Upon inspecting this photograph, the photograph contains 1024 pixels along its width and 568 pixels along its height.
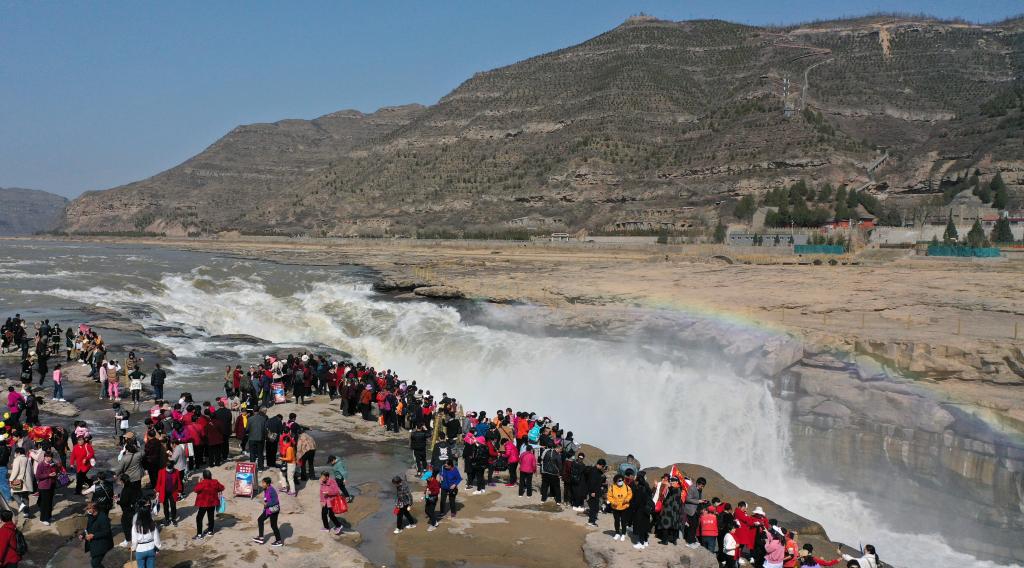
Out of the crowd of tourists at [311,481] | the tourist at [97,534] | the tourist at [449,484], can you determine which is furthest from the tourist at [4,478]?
the tourist at [449,484]

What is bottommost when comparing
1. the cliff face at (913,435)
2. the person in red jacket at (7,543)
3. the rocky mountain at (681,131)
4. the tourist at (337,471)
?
the cliff face at (913,435)

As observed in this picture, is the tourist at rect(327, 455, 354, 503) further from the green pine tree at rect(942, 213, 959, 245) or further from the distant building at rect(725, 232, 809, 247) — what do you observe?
the distant building at rect(725, 232, 809, 247)

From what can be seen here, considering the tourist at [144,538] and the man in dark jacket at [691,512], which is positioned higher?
the tourist at [144,538]

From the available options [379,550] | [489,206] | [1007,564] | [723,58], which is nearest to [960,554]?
[1007,564]

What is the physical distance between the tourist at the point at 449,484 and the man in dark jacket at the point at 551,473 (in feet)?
5.22

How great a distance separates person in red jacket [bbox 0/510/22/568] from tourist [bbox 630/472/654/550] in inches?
314

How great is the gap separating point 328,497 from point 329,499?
45 mm

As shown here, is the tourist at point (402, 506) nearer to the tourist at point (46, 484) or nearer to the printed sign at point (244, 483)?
the printed sign at point (244, 483)

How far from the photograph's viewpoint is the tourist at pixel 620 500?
10.9m

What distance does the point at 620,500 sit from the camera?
10961 mm

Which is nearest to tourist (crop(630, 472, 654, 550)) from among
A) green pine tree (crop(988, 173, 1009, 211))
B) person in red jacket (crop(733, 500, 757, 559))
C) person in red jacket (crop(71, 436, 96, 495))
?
person in red jacket (crop(733, 500, 757, 559))

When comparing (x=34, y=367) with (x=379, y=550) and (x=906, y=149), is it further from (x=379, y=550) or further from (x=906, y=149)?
(x=906, y=149)

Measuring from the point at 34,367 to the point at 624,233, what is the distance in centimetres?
7576

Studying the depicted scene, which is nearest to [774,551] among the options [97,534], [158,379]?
[97,534]
